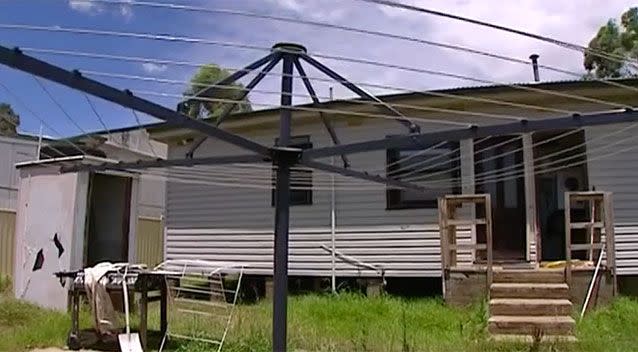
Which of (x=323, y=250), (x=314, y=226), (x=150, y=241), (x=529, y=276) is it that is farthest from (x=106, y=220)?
(x=529, y=276)

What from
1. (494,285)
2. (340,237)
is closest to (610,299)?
(494,285)

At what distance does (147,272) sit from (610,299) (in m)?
5.61

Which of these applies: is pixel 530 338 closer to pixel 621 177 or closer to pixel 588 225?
pixel 588 225

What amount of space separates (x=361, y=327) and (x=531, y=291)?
1929 mm

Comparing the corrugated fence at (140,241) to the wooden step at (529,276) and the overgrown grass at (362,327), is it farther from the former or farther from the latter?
the wooden step at (529,276)

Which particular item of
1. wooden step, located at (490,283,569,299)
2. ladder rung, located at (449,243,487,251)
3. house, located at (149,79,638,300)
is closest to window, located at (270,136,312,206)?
house, located at (149,79,638,300)

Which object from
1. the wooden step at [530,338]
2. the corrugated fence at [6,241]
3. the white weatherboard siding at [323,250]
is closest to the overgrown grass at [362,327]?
the wooden step at [530,338]

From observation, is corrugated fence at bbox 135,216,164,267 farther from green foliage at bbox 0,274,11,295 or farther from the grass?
the grass

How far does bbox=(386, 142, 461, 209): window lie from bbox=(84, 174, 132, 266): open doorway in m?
4.22

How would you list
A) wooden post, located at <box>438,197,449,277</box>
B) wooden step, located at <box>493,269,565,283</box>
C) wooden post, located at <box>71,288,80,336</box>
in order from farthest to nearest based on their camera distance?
wooden post, located at <box>438,197,449,277</box> < wooden step, located at <box>493,269,565,283</box> < wooden post, located at <box>71,288,80,336</box>

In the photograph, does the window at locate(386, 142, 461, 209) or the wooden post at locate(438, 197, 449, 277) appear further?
the window at locate(386, 142, 461, 209)

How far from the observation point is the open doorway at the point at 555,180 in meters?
10.3

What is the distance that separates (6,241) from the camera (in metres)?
13.6

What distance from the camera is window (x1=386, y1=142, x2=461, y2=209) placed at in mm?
→ 10500
